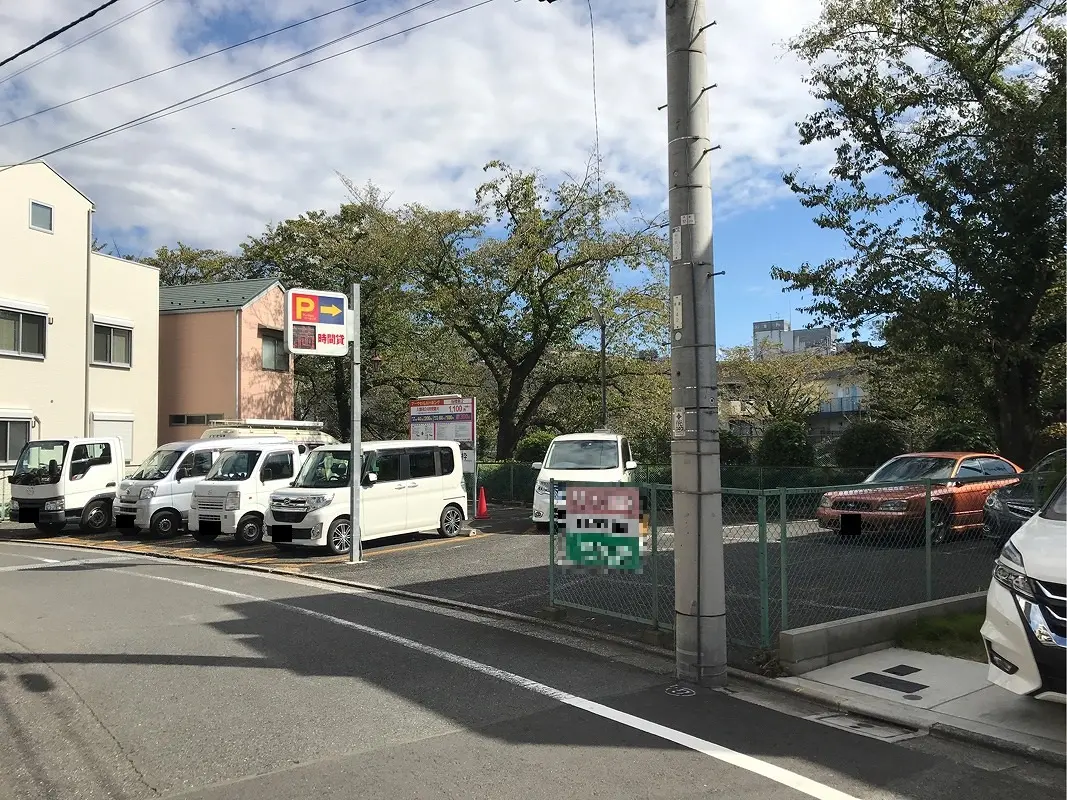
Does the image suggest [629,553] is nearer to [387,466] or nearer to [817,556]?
[817,556]

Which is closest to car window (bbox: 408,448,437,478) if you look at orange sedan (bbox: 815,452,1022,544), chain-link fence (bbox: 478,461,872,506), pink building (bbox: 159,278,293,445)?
chain-link fence (bbox: 478,461,872,506)

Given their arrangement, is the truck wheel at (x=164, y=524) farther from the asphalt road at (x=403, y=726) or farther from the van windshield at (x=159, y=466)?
the asphalt road at (x=403, y=726)

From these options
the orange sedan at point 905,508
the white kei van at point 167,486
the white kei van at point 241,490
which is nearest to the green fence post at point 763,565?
the orange sedan at point 905,508

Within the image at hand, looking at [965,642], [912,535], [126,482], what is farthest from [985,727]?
[126,482]

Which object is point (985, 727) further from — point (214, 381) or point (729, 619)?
point (214, 381)

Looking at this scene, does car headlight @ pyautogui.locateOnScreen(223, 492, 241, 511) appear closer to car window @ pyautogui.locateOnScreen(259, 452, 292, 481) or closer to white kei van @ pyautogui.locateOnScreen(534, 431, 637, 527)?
car window @ pyautogui.locateOnScreen(259, 452, 292, 481)

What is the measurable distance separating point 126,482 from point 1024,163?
61.9ft

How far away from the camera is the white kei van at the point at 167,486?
17.3 metres

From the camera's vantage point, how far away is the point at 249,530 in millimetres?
16188

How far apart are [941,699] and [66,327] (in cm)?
2542

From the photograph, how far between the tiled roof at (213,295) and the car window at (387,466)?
15290 mm

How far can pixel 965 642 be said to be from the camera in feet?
23.3

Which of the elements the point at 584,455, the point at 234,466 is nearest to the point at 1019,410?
the point at 584,455

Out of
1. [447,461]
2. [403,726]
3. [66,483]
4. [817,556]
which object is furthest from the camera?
[66,483]
